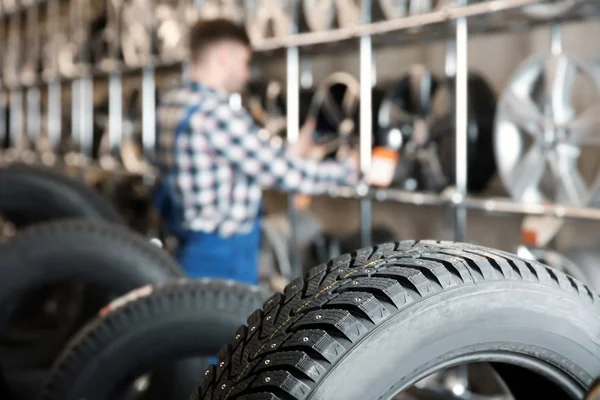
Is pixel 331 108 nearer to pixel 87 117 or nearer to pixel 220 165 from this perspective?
pixel 220 165

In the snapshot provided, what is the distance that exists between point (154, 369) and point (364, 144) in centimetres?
229

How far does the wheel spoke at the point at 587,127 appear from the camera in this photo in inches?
122

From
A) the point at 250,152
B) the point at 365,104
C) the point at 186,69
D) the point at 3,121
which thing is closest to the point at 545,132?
the point at 365,104

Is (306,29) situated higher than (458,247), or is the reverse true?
(306,29)

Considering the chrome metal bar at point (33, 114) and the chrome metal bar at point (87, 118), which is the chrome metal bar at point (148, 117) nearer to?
the chrome metal bar at point (87, 118)

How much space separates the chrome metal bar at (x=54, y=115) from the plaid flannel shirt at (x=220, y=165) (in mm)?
5349

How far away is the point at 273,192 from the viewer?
20.3 feet

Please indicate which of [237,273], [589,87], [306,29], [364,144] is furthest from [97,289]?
[589,87]

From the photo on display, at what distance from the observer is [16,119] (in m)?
9.90

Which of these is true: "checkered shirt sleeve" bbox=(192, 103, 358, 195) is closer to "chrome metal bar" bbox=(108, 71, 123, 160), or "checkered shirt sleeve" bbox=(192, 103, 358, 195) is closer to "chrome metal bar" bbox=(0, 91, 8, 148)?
"chrome metal bar" bbox=(108, 71, 123, 160)

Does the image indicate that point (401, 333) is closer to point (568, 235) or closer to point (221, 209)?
point (221, 209)

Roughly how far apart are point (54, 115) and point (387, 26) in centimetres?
565

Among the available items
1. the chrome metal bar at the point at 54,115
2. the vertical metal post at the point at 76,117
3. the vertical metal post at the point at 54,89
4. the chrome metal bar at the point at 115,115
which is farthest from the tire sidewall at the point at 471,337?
the chrome metal bar at the point at 54,115

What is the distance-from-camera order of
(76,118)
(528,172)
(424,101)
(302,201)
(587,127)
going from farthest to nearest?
(76,118) < (302,201) < (424,101) < (528,172) < (587,127)
